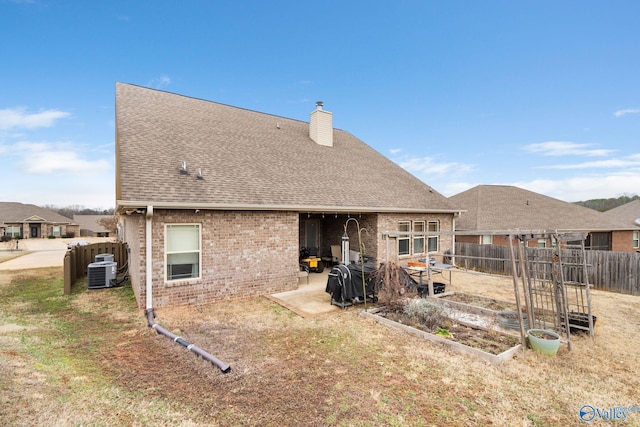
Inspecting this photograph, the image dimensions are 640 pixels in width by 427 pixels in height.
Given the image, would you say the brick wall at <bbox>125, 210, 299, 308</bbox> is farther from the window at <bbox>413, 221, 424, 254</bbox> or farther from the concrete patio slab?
the window at <bbox>413, 221, 424, 254</bbox>

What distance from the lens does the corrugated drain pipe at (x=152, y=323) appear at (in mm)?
4746

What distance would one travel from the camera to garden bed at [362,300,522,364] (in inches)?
203

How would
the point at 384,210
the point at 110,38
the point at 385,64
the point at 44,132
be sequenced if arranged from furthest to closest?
the point at 44,132 < the point at 385,64 < the point at 110,38 < the point at 384,210

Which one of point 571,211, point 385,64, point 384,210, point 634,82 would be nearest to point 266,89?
point 385,64

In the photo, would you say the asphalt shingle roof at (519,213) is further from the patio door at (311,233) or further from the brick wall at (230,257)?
the brick wall at (230,257)

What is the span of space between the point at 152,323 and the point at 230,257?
8.39ft

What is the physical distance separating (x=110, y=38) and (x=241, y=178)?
1098 centimetres

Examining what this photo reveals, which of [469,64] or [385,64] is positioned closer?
[469,64]

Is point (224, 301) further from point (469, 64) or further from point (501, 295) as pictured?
point (469, 64)

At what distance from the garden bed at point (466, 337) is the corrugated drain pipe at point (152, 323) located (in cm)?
372

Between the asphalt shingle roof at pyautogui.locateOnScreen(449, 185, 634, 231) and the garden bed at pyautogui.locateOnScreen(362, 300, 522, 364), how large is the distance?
506 inches

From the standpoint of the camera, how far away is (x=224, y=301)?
841cm

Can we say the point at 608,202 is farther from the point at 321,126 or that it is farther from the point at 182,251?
the point at 182,251

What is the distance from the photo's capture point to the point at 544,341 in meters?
5.17
